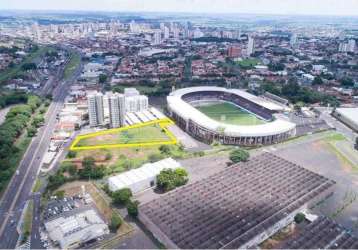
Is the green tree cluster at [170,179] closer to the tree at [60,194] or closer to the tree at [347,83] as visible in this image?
the tree at [60,194]

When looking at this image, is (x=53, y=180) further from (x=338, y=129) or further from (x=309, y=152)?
(x=338, y=129)

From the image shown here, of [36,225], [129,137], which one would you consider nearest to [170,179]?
[36,225]

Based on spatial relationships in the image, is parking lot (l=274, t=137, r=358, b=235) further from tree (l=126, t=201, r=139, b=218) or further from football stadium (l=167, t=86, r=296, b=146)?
tree (l=126, t=201, r=139, b=218)

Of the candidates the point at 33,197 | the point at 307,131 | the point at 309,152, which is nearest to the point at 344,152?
the point at 309,152

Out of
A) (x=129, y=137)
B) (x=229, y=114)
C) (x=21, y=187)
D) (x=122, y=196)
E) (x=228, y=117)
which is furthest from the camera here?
(x=229, y=114)

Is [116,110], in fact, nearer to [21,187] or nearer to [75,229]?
[21,187]

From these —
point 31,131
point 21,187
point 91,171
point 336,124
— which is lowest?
point 21,187
